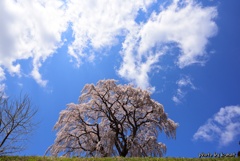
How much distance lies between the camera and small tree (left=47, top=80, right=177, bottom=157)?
34.5 metres

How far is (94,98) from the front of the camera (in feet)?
118

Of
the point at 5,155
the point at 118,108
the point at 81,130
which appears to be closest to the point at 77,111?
the point at 81,130

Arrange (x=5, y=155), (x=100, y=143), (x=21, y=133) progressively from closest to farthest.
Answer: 1. (x=5, y=155)
2. (x=21, y=133)
3. (x=100, y=143)

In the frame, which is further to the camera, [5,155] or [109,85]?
[109,85]

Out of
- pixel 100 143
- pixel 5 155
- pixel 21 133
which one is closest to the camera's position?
pixel 5 155

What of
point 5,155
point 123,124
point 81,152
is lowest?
point 5,155

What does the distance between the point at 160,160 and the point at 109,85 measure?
62.7 feet

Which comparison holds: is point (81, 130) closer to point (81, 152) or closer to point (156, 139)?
point (81, 152)

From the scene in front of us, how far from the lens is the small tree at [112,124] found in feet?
113

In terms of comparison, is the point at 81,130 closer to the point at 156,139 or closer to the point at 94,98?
the point at 94,98

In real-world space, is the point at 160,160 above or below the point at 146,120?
below

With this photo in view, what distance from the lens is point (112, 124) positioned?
117ft

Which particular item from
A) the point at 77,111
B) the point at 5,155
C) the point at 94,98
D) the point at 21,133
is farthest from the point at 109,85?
the point at 5,155

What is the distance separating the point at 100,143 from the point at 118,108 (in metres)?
4.42
